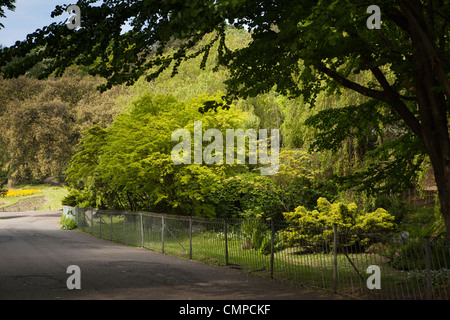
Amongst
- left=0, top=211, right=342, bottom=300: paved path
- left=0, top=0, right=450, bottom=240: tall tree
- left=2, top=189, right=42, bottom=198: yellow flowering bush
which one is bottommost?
left=0, top=211, right=342, bottom=300: paved path

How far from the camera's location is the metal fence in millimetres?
9961

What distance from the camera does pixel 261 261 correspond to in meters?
13.7

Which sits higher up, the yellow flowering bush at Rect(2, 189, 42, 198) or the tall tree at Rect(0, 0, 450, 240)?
the tall tree at Rect(0, 0, 450, 240)

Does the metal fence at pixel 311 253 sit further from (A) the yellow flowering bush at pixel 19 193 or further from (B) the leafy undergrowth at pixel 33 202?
(A) the yellow flowering bush at pixel 19 193

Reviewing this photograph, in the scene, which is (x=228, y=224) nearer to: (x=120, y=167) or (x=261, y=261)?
(x=261, y=261)

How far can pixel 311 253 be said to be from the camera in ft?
39.1

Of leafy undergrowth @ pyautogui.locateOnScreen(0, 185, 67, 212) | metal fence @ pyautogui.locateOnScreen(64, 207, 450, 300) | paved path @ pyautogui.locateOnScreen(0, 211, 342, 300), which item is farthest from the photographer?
leafy undergrowth @ pyautogui.locateOnScreen(0, 185, 67, 212)

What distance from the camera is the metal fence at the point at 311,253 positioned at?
996cm

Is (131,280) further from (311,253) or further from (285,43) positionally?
(285,43)

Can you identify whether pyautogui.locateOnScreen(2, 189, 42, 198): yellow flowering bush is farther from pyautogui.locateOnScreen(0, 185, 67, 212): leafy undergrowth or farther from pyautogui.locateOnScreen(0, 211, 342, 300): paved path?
pyautogui.locateOnScreen(0, 211, 342, 300): paved path

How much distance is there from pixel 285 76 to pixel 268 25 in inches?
46.2

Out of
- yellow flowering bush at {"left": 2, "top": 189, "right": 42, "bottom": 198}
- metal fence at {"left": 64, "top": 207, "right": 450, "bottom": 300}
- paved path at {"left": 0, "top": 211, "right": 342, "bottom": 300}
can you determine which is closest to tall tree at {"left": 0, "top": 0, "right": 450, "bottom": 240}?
metal fence at {"left": 64, "top": 207, "right": 450, "bottom": 300}

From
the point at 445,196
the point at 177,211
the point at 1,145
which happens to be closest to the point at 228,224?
the point at 445,196

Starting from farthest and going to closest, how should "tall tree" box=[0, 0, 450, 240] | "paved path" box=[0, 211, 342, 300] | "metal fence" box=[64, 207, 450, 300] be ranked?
1. "paved path" box=[0, 211, 342, 300]
2. "metal fence" box=[64, 207, 450, 300]
3. "tall tree" box=[0, 0, 450, 240]
